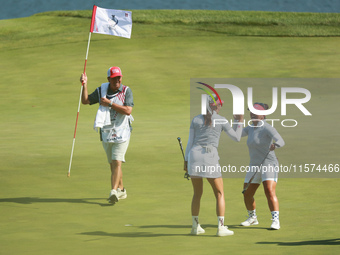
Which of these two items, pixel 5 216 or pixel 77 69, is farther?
pixel 77 69

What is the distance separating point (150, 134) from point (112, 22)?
569 centimetres

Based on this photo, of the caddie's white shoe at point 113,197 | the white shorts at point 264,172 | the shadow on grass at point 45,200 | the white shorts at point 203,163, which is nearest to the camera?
the white shorts at point 203,163

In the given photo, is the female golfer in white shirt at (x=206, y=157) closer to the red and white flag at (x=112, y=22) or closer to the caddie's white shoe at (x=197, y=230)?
the caddie's white shoe at (x=197, y=230)

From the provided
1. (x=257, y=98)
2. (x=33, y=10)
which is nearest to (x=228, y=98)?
(x=257, y=98)

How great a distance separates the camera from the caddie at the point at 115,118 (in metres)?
11.9

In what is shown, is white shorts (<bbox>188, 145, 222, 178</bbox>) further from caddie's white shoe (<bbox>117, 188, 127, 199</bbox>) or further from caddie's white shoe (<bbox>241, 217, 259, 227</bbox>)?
caddie's white shoe (<bbox>117, 188, 127, 199</bbox>)

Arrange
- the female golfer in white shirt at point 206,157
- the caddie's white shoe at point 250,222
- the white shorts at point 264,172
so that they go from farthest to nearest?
the caddie's white shoe at point 250,222 → the white shorts at point 264,172 → the female golfer in white shirt at point 206,157

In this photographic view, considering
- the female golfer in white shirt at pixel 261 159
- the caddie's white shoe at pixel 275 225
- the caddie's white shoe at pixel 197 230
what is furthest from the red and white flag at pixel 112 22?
the caddie's white shoe at pixel 275 225

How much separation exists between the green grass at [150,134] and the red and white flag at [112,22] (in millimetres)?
2630

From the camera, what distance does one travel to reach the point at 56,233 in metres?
9.93

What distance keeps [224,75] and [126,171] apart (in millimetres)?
14057

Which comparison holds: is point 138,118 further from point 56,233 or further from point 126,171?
point 56,233

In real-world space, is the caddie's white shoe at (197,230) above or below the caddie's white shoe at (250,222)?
below

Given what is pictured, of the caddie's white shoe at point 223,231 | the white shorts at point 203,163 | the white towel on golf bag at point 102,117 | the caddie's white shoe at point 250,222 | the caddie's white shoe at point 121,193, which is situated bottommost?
the caddie's white shoe at point 223,231
